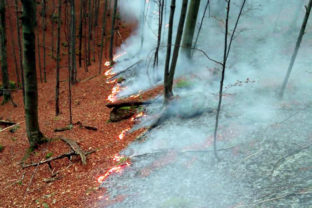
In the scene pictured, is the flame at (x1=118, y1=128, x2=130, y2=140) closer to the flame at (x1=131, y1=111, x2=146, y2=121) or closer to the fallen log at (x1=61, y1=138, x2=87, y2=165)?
the flame at (x1=131, y1=111, x2=146, y2=121)

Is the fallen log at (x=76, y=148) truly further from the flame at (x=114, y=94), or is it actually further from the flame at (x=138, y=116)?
the flame at (x=114, y=94)

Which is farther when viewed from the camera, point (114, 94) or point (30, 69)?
point (114, 94)

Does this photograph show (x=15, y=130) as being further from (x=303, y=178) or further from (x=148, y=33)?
(x=148, y=33)

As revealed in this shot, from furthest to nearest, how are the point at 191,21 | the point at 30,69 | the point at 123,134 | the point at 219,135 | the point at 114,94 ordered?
1. the point at 114,94
2. the point at 191,21
3. the point at 123,134
4. the point at 30,69
5. the point at 219,135

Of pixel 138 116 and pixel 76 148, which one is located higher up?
pixel 138 116

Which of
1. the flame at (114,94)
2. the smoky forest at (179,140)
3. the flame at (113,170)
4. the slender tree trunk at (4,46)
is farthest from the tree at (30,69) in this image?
the slender tree trunk at (4,46)

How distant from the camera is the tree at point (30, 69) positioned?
5859 mm

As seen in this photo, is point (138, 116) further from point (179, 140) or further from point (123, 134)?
point (179, 140)

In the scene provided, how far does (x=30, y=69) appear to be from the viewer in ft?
20.7

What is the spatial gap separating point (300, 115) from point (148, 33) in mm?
19555

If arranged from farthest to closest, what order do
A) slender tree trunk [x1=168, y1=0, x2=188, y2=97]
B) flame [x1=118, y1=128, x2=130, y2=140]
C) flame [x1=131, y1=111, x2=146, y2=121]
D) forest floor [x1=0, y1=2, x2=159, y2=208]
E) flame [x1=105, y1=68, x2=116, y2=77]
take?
flame [x1=105, y1=68, x2=116, y2=77]
flame [x1=131, y1=111, x2=146, y2=121]
flame [x1=118, y1=128, x2=130, y2=140]
slender tree trunk [x1=168, y1=0, x2=188, y2=97]
forest floor [x1=0, y1=2, x2=159, y2=208]

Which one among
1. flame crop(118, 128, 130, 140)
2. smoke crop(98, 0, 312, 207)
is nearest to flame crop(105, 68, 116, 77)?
smoke crop(98, 0, 312, 207)

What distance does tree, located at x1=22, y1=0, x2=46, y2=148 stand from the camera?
586 cm

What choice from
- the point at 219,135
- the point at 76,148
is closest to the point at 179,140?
the point at 219,135
